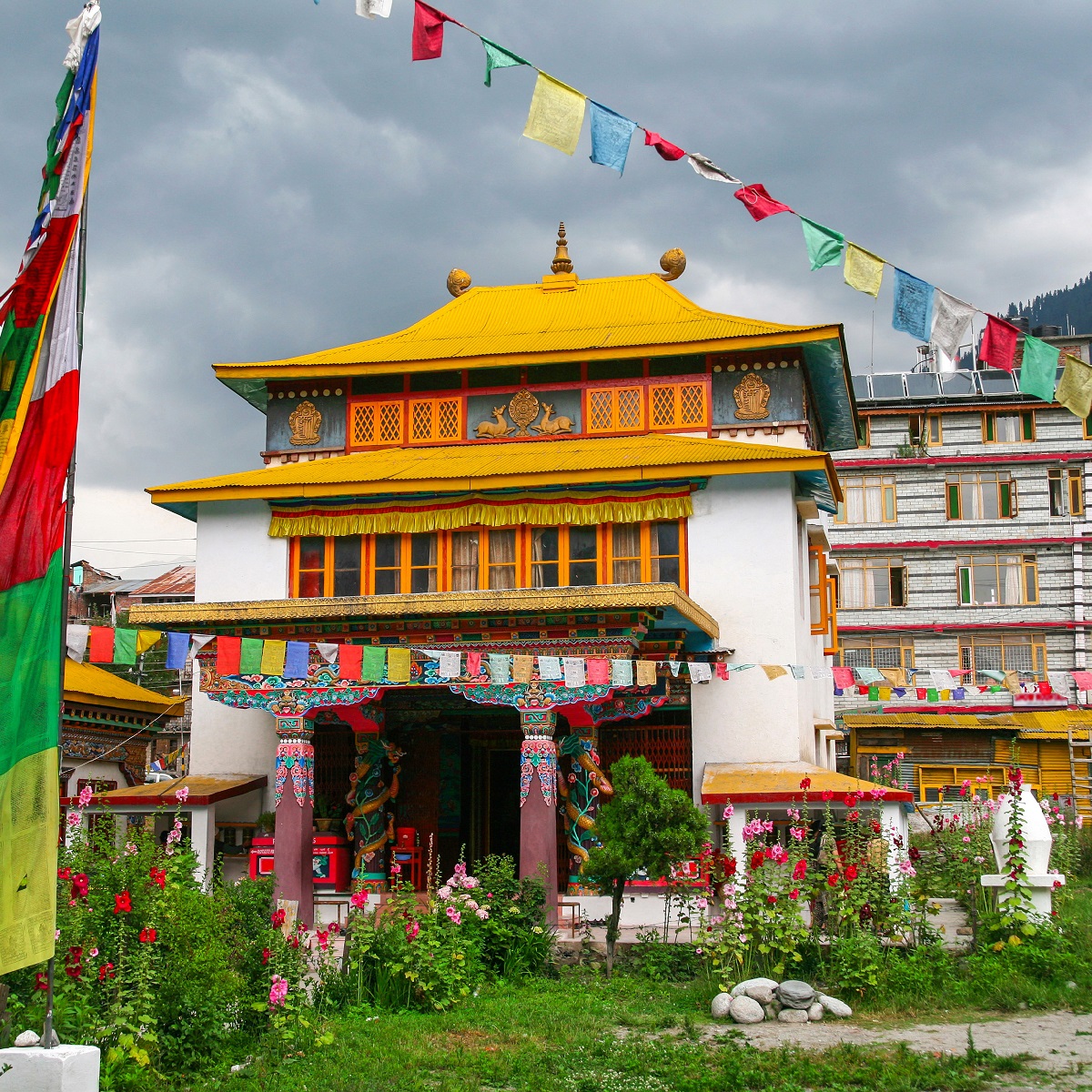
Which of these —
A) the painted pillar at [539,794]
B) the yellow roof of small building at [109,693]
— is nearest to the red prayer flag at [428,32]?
the painted pillar at [539,794]

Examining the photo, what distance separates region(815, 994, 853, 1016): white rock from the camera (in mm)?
10852

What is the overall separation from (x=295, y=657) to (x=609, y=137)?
661cm

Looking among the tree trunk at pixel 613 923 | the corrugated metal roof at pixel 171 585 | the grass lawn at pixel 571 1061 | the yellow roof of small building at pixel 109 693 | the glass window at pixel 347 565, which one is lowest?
the grass lawn at pixel 571 1061

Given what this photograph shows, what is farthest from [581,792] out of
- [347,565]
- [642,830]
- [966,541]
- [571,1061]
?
[966,541]

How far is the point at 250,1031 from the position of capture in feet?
32.0

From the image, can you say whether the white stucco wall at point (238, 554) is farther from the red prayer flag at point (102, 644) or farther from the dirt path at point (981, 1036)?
the dirt path at point (981, 1036)

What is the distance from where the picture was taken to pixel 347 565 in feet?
67.1

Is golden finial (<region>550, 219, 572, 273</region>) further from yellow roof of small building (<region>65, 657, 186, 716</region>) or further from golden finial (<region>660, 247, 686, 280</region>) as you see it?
yellow roof of small building (<region>65, 657, 186, 716</region>)

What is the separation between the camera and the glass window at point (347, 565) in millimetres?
20312

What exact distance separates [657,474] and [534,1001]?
8.84m

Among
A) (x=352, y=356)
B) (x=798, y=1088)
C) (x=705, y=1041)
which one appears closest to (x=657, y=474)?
(x=352, y=356)

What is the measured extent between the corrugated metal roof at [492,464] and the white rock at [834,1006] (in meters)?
9.21

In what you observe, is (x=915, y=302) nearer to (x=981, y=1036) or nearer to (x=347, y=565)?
(x=981, y=1036)

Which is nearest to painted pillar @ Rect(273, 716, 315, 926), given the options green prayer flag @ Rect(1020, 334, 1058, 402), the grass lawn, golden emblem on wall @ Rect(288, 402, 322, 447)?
the grass lawn
